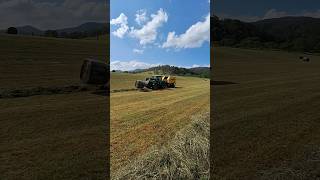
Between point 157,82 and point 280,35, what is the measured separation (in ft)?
320

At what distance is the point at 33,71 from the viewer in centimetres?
2597

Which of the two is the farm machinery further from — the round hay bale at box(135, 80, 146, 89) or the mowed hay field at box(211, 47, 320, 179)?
the mowed hay field at box(211, 47, 320, 179)

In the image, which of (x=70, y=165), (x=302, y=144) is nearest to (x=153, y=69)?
(x=70, y=165)

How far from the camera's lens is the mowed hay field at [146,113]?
29.3 ft

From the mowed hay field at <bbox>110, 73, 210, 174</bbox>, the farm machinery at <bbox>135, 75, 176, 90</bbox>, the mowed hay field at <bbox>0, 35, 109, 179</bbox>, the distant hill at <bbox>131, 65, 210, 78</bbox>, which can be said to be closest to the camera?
the mowed hay field at <bbox>110, 73, 210, 174</bbox>

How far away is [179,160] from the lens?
31.1 feet

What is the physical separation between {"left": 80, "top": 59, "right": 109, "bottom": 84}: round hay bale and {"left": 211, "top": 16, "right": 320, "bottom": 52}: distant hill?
5393 centimetres

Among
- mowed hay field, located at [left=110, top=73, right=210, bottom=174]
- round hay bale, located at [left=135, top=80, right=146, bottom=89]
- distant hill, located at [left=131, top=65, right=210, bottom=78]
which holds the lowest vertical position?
mowed hay field, located at [left=110, top=73, right=210, bottom=174]

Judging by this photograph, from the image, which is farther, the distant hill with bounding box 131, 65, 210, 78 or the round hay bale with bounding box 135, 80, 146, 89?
the round hay bale with bounding box 135, 80, 146, 89

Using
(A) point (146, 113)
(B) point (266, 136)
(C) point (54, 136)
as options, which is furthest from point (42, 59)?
(A) point (146, 113)

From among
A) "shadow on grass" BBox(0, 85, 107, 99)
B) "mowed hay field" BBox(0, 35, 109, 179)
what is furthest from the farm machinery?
"shadow on grass" BBox(0, 85, 107, 99)

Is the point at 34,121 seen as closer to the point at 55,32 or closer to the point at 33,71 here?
the point at 33,71

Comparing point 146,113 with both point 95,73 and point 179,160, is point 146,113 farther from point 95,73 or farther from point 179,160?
point 95,73

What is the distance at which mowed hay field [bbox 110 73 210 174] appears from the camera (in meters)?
8.92
